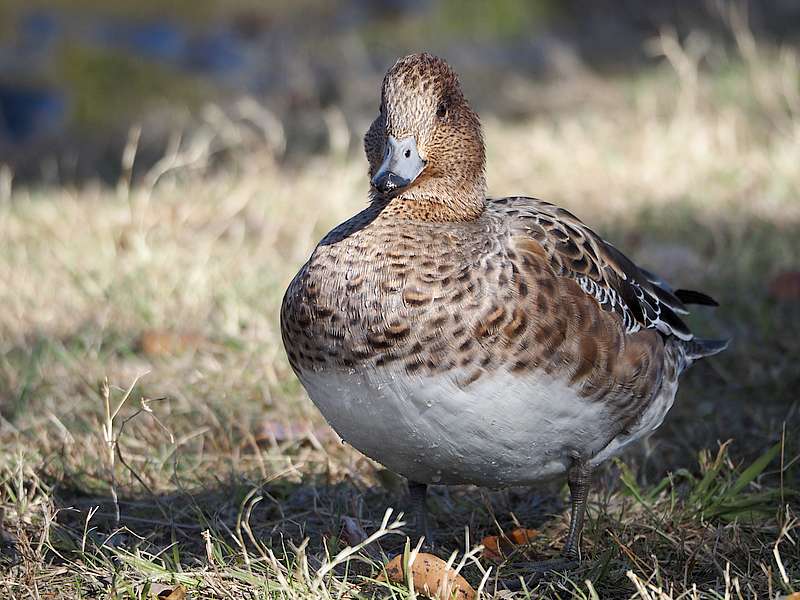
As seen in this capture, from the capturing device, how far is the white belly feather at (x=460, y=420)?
241 centimetres

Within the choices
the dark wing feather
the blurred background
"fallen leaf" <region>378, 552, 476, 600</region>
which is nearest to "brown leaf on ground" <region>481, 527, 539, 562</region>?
"fallen leaf" <region>378, 552, 476, 600</region>

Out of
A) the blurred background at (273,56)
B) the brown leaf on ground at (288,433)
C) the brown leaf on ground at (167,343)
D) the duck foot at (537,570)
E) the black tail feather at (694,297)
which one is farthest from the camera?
the blurred background at (273,56)

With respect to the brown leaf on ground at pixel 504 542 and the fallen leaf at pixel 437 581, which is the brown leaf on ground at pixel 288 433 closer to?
the brown leaf on ground at pixel 504 542

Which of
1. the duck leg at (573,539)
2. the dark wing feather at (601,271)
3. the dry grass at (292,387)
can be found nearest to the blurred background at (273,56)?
the dry grass at (292,387)

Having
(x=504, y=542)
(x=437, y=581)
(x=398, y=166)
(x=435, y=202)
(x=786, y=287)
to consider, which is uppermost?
(x=398, y=166)

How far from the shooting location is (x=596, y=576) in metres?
2.58

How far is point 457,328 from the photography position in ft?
7.96

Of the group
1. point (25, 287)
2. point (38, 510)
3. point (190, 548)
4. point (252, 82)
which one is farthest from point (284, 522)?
point (252, 82)

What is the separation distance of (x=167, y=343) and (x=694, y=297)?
1933mm

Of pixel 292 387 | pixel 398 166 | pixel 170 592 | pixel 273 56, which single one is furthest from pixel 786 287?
pixel 273 56

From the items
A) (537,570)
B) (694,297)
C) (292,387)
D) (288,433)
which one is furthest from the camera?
(292,387)

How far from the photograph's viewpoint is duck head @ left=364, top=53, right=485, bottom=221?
2594 mm

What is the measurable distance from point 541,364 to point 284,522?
0.96 m

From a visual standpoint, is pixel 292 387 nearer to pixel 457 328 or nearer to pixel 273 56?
pixel 457 328
